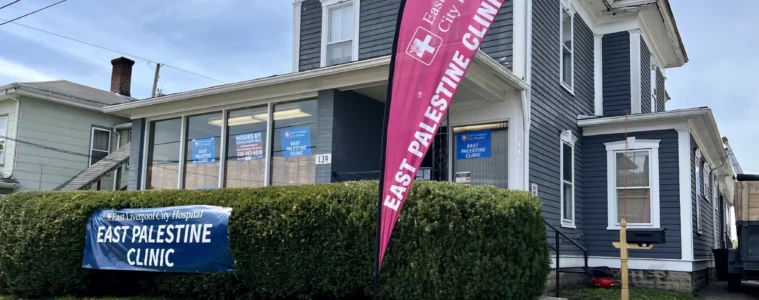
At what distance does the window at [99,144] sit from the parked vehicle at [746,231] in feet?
58.8

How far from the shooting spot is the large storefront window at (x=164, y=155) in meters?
12.8

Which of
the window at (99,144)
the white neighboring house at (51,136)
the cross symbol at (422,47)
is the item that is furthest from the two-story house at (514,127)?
the window at (99,144)

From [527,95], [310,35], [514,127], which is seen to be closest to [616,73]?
[527,95]

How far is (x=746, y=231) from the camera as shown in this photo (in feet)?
38.0

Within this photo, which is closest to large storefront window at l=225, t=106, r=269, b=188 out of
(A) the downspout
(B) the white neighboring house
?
(A) the downspout

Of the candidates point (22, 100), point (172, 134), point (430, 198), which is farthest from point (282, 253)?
point (22, 100)

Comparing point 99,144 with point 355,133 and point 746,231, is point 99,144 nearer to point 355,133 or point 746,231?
point 355,133

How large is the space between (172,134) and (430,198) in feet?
24.8

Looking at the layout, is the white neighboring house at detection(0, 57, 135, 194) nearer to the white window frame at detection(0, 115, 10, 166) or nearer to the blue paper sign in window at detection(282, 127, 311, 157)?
the white window frame at detection(0, 115, 10, 166)

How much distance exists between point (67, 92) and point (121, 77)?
13.3 ft

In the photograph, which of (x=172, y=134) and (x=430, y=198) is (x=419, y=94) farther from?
(x=172, y=134)

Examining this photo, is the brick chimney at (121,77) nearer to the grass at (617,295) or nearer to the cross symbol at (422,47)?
the grass at (617,295)

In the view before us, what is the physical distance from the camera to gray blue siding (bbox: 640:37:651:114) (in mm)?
15171

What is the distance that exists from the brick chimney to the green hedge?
50.8 feet
